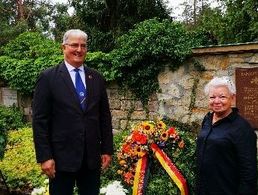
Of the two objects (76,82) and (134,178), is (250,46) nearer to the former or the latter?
(134,178)

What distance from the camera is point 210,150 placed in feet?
9.28

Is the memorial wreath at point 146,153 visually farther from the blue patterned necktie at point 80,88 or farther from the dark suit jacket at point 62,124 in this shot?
the blue patterned necktie at point 80,88

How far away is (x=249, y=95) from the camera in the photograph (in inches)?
233

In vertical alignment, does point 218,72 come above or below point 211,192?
above

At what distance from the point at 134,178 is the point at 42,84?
1.60 meters

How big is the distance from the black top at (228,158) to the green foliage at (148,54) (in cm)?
390

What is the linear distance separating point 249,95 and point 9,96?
5429mm

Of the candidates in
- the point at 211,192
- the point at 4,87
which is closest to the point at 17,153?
the point at 4,87

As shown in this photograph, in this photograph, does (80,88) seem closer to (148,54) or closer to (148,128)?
(148,128)

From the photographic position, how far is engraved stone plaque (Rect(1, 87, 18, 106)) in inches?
366

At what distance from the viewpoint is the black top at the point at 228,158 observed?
2672 mm

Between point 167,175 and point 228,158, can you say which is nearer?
point 228,158

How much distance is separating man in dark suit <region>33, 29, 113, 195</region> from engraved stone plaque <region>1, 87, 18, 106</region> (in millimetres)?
6294

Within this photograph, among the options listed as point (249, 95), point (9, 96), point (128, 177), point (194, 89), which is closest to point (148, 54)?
point (194, 89)
